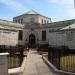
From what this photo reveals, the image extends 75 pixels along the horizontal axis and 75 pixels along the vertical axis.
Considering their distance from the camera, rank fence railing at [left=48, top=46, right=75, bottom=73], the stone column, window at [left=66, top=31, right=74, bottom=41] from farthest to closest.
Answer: window at [left=66, top=31, right=74, bottom=41], fence railing at [left=48, top=46, right=75, bottom=73], the stone column

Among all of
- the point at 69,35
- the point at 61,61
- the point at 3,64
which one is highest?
the point at 69,35

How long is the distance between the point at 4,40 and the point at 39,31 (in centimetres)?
1599

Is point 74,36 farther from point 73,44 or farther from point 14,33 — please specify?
point 14,33

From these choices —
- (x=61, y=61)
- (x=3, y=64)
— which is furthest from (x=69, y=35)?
(x=3, y=64)

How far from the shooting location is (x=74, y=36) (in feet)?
79.9

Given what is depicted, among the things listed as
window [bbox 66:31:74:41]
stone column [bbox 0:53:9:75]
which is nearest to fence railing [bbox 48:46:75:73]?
stone column [bbox 0:53:9:75]

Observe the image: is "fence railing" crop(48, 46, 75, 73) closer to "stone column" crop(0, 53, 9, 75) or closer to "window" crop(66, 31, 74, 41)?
"stone column" crop(0, 53, 9, 75)

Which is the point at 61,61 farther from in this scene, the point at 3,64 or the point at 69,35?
the point at 69,35

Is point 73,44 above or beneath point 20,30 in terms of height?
beneath

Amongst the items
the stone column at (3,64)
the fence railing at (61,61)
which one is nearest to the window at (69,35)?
the fence railing at (61,61)

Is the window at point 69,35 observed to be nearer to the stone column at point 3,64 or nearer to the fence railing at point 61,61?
the fence railing at point 61,61

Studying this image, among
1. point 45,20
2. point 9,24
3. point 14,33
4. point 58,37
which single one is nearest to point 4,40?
point 14,33

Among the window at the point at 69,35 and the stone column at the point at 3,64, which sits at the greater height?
the window at the point at 69,35

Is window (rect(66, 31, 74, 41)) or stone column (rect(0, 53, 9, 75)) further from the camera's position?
window (rect(66, 31, 74, 41))
